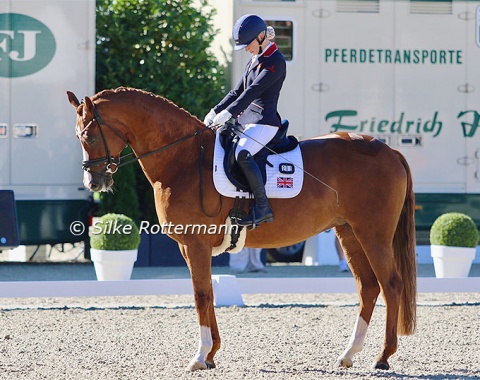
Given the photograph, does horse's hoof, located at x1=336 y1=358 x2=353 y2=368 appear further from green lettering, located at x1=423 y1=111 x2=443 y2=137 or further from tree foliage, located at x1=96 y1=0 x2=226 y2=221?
green lettering, located at x1=423 y1=111 x2=443 y2=137

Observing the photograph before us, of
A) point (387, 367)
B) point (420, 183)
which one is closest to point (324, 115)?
point (420, 183)

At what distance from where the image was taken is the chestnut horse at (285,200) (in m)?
5.93

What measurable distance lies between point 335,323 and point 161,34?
234 inches

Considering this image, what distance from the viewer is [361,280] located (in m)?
6.47

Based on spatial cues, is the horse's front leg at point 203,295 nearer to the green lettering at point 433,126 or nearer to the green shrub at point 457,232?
the green shrub at point 457,232

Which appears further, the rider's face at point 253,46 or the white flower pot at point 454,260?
the white flower pot at point 454,260

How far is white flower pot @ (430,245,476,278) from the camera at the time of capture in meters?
9.75

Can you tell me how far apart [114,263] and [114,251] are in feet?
0.40

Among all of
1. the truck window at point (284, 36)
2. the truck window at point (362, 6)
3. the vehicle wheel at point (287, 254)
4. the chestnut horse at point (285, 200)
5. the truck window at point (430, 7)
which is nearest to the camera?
the chestnut horse at point (285, 200)

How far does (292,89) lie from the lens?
12.1 meters

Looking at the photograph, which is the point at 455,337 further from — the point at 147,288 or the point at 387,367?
the point at 147,288

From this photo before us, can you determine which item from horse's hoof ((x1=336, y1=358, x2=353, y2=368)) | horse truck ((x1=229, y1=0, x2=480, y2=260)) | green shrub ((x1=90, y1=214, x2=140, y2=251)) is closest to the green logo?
horse truck ((x1=229, y1=0, x2=480, y2=260))

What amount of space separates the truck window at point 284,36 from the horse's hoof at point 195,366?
6909 millimetres

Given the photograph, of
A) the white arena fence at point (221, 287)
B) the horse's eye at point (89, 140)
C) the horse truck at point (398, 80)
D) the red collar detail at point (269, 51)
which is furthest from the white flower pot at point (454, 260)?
the horse's eye at point (89, 140)
